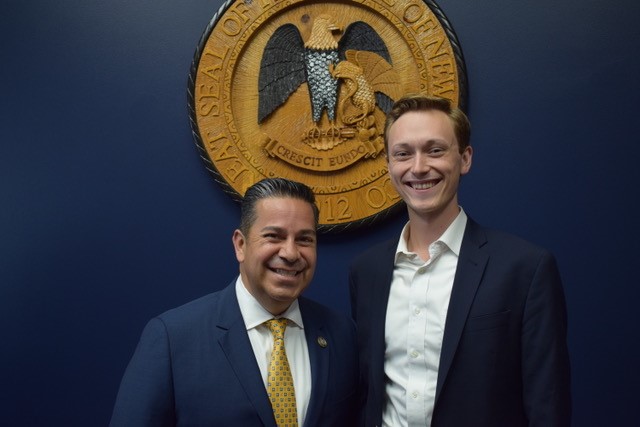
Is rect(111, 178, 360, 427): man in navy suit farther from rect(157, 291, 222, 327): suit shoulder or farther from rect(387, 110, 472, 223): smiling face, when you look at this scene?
rect(387, 110, 472, 223): smiling face

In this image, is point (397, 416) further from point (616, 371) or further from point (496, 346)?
point (616, 371)

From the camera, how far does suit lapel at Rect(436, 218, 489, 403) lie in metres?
1.55

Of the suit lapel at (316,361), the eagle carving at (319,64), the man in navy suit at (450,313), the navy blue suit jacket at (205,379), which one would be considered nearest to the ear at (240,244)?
the navy blue suit jacket at (205,379)

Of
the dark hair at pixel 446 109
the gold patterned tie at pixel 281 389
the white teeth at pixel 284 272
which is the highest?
the dark hair at pixel 446 109

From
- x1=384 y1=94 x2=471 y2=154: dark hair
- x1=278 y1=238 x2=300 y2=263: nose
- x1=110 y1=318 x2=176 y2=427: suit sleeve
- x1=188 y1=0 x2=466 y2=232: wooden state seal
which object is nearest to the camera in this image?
x1=110 y1=318 x2=176 y2=427: suit sleeve

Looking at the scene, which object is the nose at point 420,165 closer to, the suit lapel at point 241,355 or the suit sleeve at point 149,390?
the suit lapel at point 241,355

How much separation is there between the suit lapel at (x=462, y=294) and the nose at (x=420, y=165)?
229mm

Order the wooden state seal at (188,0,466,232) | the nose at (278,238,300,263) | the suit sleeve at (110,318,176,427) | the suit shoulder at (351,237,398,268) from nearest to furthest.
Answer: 1. the suit sleeve at (110,318,176,427)
2. the nose at (278,238,300,263)
3. the suit shoulder at (351,237,398,268)
4. the wooden state seal at (188,0,466,232)

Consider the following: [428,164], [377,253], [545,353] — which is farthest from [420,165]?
[545,353]

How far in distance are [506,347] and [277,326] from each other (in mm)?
619

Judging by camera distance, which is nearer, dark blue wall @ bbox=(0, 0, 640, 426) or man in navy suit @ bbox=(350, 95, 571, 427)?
man in navy suit @ bbox=(350, 95, 571, 427)

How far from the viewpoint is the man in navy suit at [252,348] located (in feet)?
4.94

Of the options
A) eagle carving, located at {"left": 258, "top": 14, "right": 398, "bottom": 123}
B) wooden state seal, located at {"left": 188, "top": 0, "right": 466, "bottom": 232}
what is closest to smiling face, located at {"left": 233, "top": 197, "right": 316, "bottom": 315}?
wooden state seal, located at {"left": 188, "top": 0, "right": 466, "bottom": 232}

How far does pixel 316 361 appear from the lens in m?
1.65
